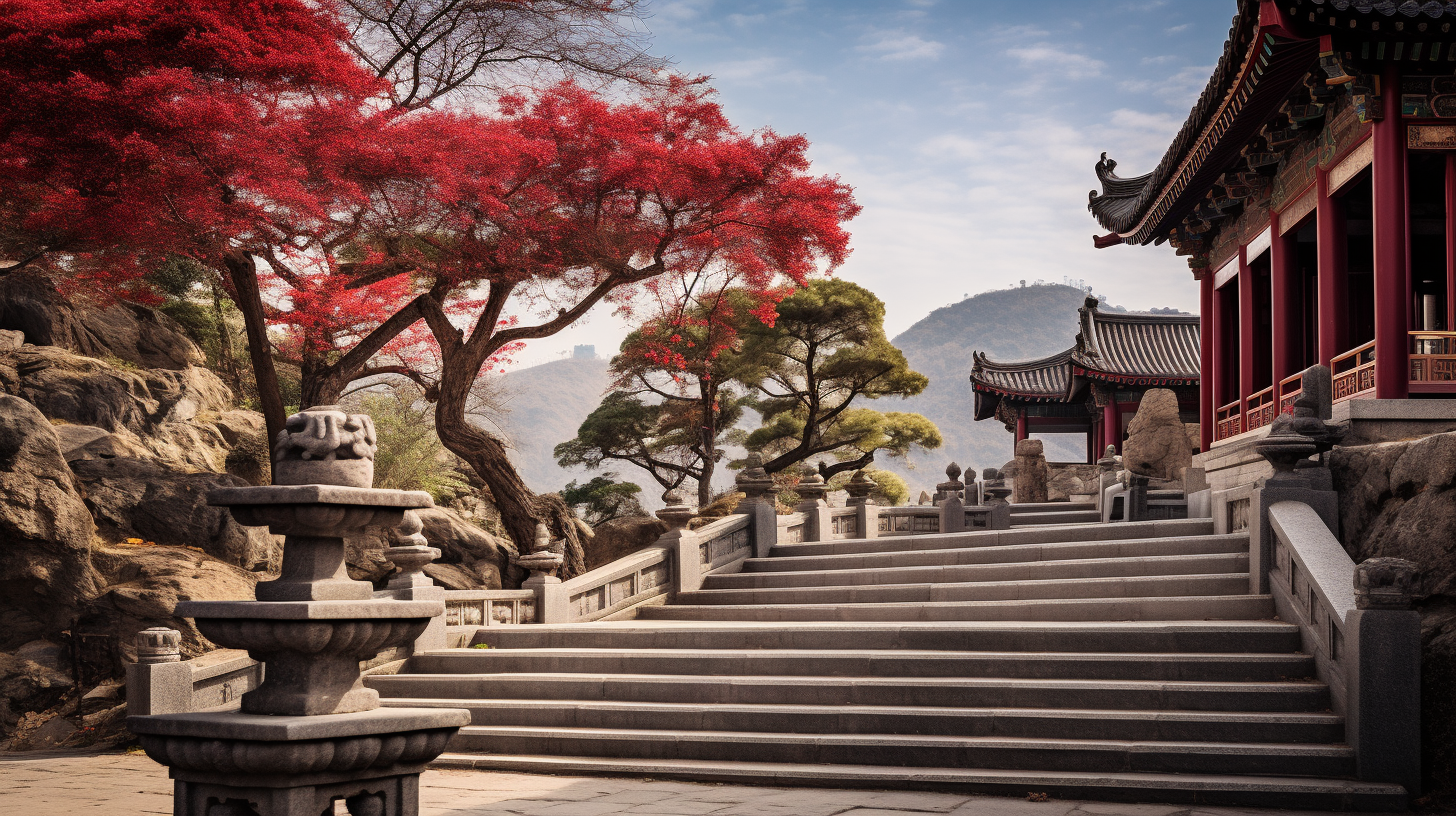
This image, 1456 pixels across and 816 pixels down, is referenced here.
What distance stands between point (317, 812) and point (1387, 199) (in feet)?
35.3

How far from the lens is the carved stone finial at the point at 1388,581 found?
659 cm

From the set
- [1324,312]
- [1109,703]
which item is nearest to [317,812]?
[1109,703]

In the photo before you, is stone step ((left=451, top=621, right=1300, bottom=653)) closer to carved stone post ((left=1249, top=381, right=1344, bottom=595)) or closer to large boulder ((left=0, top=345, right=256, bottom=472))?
carved stone post ((left=1249, top=381, right=1344, bottom=595))

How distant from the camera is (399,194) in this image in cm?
1311

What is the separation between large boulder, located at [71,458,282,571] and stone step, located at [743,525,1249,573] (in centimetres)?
630

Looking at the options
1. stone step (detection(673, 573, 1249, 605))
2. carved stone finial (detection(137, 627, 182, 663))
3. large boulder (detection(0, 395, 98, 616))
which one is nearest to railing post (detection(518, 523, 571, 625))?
stone step (detection(673, 573, 1249, 605))

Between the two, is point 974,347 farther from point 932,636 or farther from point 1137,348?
point 932,636

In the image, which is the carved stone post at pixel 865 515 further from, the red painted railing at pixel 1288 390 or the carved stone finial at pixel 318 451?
the carved stone finial at pixel 318 451

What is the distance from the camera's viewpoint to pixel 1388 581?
6613 millimetres

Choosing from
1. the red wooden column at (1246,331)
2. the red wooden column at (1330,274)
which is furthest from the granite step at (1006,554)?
the red wooden column at (1246,331)

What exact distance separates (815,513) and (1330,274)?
7.36 m

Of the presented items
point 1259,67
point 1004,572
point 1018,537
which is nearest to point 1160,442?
point 1018,537

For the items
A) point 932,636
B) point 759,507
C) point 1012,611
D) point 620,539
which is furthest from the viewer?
point 620,539

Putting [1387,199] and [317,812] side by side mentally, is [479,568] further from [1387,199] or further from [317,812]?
[1387,199]
